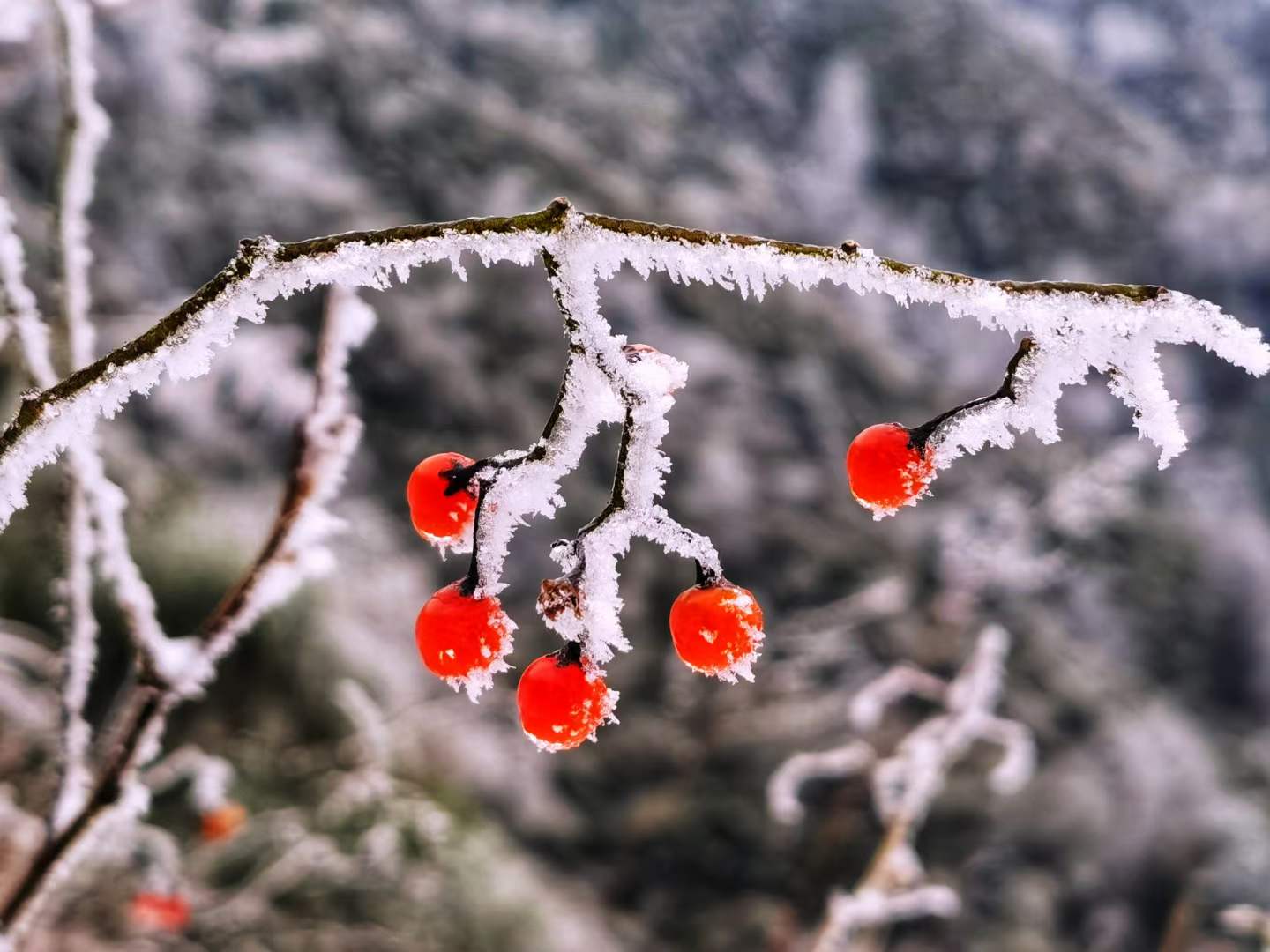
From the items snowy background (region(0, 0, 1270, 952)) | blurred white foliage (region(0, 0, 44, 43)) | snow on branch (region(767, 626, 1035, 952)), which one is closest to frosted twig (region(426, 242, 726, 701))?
snowy background (region(0, 0, 1270, 952))

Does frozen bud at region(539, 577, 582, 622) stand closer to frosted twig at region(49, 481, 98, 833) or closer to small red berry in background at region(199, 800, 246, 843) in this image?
frosted twig at region(49, 481, 98, 833)

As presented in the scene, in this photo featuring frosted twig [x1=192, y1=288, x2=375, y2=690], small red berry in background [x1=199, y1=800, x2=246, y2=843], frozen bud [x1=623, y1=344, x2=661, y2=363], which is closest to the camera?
frozen bud [x1=623, y1=344, x2=661, y2=363]

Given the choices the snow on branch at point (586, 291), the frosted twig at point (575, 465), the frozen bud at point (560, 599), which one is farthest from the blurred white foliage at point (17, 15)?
the frozen bud at point (560, 599)

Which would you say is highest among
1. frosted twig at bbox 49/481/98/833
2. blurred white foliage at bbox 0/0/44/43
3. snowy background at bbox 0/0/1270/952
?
snowy background at bbox 0/0/1270/952

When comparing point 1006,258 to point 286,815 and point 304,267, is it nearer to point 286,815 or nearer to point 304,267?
point 286,815

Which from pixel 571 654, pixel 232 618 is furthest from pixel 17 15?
pixel 571 654

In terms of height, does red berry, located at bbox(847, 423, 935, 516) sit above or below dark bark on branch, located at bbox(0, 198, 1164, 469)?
above

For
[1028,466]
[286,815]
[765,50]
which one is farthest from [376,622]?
[765,50]

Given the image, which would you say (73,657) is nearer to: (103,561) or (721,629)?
(103,561)
